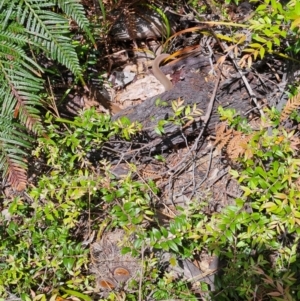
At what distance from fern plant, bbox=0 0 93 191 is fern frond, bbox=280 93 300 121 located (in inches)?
46.5

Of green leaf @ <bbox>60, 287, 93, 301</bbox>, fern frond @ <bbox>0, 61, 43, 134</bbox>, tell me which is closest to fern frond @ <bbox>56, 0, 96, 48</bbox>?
fern frond @ <bbox>0, 61, 43, 134</bbox>

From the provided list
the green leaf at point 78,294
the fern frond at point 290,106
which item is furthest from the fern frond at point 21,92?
the fern frond at point 290,106

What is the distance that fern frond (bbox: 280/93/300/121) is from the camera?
2.60m

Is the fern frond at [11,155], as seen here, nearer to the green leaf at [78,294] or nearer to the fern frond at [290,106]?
the green leaf at [78,294]

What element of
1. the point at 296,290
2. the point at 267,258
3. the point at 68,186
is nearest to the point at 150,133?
the point at 68,186

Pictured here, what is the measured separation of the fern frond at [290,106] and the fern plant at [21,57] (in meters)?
1.18

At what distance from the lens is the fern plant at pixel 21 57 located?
2.51 metres

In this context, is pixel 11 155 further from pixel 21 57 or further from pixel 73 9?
pixel 73 9

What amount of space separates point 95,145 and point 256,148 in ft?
3.23

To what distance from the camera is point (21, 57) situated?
8.63ft

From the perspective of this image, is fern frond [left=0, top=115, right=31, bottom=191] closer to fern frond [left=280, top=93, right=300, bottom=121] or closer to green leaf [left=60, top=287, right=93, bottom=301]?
green leaf [left=60, top=287, right=93, bottom=301]

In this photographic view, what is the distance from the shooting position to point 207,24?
9.92 ft

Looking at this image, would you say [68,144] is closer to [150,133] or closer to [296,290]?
[150,133]

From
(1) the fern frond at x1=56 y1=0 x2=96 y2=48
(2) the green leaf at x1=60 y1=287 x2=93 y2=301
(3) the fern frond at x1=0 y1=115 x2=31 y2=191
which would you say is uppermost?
(1) the fern frond at x1=56 y1=0 x2=96 y2=48
